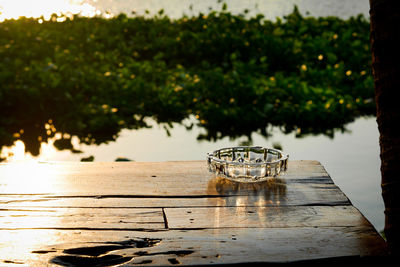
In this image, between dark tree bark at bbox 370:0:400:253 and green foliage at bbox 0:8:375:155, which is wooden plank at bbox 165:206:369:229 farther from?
green foliage at bbox 0:8:375:155

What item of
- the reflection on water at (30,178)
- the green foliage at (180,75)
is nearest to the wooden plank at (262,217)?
the reflection on water at (30,178)

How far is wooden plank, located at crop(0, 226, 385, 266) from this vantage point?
40.8 inches

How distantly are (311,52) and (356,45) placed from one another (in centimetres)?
55

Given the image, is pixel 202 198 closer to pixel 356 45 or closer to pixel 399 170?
pixel 399 170

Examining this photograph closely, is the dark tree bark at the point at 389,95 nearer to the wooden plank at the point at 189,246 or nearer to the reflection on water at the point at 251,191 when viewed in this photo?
the wooden plank at the point at 189,246

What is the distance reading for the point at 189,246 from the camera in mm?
1087

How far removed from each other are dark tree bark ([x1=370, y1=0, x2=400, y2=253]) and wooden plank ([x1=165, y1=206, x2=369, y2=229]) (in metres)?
0.17

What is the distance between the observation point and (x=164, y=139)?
411 cm

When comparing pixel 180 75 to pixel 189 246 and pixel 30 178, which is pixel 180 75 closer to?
pixel 30 178

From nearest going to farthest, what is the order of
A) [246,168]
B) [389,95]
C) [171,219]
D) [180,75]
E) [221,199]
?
[389,95], [171,219], [221,199], [246,168], [180,75]

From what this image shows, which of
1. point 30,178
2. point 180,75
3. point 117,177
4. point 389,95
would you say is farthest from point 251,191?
point 180,75

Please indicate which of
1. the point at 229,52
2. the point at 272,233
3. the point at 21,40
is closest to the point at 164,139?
the point at 229,52

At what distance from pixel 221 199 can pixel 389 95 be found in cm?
54

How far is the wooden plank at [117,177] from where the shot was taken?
1.45 meters
